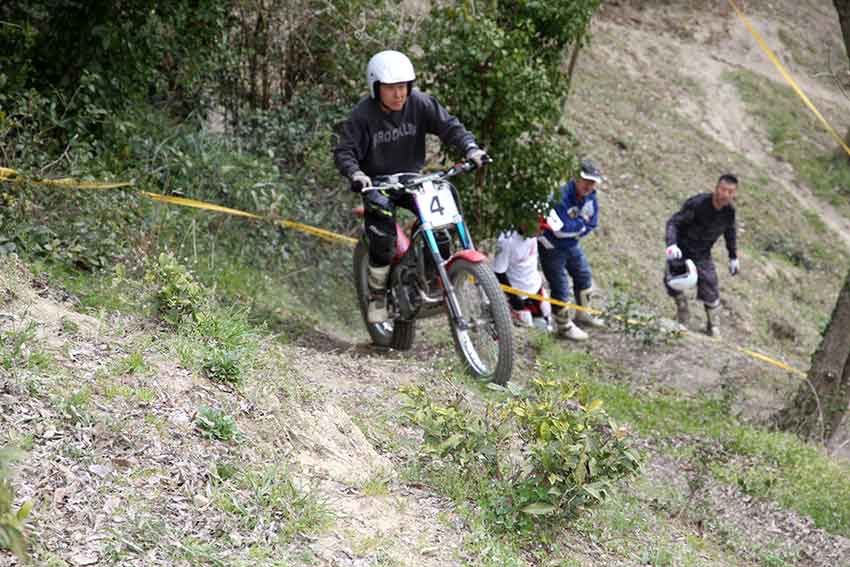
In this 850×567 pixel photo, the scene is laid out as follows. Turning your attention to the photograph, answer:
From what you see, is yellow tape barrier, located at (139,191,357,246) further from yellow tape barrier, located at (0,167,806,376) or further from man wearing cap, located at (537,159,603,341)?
man wearing cap, located at (537,159,603,341)

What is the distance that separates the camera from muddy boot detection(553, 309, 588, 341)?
9156mm

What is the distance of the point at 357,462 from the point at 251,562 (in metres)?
1.04

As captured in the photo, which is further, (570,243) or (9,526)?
(570,243)

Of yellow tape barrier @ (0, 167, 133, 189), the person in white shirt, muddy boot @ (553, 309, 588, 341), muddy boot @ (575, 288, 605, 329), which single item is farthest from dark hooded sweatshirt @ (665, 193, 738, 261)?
yellow tape barrier @ (0, 167, 133, 189)

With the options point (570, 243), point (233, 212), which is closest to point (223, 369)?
point (233, 212)

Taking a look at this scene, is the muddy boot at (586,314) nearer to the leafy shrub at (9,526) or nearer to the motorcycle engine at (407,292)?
the motorcycle engine at (407,292)

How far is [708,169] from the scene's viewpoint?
642 inches

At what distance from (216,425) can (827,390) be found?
5.56m

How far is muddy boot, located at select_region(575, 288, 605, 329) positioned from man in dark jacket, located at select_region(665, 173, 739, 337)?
0.92 meters

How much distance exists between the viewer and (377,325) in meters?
7.44

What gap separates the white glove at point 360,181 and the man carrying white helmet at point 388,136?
19mm

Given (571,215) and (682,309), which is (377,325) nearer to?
(571,215)

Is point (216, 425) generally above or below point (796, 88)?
below

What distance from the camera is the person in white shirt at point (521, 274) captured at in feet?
29.4
